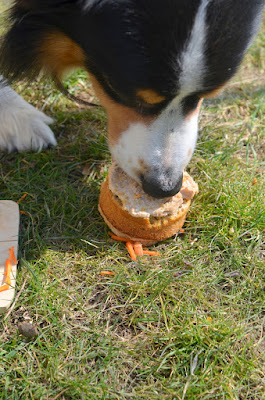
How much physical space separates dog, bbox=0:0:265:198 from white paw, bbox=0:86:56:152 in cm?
57

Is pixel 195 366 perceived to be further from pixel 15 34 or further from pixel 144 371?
pixel 15 34

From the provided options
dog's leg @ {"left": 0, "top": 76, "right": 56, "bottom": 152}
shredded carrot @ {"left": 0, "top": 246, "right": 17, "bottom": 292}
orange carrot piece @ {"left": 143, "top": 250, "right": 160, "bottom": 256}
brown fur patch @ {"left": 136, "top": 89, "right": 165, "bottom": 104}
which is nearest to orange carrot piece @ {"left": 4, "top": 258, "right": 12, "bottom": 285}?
shredded carrot @ {"left": 0, "top": 246, "right": 17, "bottom": 292}

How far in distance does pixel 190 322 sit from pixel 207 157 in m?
1.27

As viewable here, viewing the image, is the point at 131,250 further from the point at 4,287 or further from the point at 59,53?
the point at 59,53

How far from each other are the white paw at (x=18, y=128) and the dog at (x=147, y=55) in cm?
57

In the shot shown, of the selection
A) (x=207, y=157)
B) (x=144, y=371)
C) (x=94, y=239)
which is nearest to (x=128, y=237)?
(x=94, y=239)

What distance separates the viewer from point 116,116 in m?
2.31

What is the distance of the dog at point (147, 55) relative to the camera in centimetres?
189

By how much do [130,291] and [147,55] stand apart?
1.15 meters

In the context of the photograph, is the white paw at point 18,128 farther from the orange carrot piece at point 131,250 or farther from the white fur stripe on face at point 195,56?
the white fur stripe on face at point 195,56

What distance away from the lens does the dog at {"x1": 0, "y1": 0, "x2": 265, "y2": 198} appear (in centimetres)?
189

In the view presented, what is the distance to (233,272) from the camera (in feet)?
8.05

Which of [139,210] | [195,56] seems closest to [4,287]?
[139,210]

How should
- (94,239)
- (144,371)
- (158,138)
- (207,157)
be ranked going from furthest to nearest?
(207,157) → (94,239) → (158,138) → (144,371)
